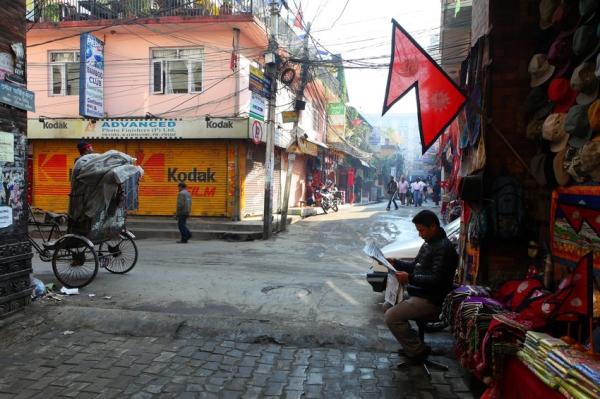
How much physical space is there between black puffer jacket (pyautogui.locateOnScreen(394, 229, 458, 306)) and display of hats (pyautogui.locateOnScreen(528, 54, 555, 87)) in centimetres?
190

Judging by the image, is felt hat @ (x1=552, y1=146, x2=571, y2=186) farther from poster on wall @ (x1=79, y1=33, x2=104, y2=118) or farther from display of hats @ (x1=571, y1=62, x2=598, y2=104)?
poster on wall @ (x1=79, y1=33, x2=104, y2=118)

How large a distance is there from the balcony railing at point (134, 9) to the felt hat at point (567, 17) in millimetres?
11629

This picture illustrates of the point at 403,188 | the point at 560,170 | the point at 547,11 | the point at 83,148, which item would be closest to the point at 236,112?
the point at 83,148

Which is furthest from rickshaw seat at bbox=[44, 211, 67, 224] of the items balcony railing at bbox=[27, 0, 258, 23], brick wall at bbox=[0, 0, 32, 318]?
balcony railing at bbox=[27, 0, 258, 23]

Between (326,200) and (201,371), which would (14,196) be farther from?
(326,200)

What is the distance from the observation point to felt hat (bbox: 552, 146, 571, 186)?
11.5 feet

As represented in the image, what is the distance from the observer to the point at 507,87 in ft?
14.5

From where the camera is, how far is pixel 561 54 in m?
3.60

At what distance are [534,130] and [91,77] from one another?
14.1 m

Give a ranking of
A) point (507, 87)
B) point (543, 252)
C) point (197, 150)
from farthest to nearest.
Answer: point (197, 150), point (507, 87), point (543, 252)

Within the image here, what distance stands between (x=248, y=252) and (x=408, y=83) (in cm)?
718

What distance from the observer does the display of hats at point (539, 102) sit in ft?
13.3

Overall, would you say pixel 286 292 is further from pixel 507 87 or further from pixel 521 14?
pixel 521 14

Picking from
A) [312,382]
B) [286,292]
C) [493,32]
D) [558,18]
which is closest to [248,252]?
[286,292]
